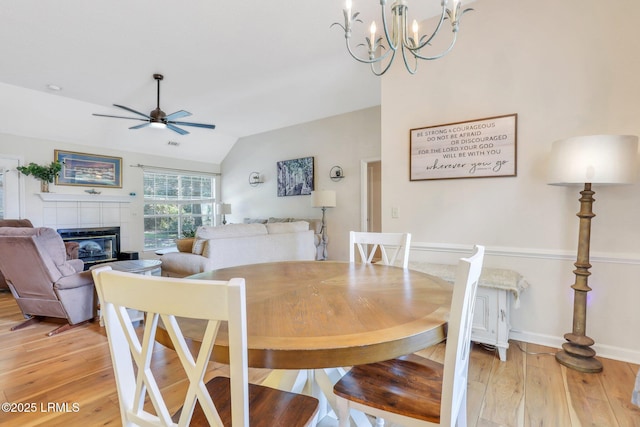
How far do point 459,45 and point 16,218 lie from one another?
6.42 m

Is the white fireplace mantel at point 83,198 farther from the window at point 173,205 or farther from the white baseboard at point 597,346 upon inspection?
the white baseboard at point 597,346

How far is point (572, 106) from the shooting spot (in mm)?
2133

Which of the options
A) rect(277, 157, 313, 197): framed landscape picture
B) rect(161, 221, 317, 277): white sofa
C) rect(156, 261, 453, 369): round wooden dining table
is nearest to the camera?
rect(156, 261, 453, 369): round wooden dining table

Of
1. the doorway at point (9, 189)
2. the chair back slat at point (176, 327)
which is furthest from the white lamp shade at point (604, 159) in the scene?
the doorway at point (9, 189)

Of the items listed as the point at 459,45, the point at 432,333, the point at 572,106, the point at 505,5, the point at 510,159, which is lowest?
the point at 432,333

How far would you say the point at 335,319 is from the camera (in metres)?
0.92

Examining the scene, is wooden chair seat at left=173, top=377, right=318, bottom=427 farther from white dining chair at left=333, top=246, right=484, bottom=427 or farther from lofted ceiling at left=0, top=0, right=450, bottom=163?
lofted ceiling at left=0, top=0, right=450, bottom=163

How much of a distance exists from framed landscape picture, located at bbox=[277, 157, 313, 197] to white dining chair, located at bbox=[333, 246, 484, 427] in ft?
15.5

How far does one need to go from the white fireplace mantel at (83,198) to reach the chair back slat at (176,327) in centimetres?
567

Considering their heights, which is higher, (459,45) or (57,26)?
(57,26)

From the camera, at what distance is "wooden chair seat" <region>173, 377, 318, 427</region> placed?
2.78 feet

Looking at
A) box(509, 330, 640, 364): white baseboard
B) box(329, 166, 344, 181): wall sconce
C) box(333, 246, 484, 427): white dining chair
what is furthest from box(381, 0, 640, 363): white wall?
box(329, 166, 344, 181): wall sconce

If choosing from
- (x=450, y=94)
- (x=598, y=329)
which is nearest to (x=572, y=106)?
(x=450, y=94)

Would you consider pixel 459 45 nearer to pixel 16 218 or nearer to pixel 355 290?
pixel 355 290
